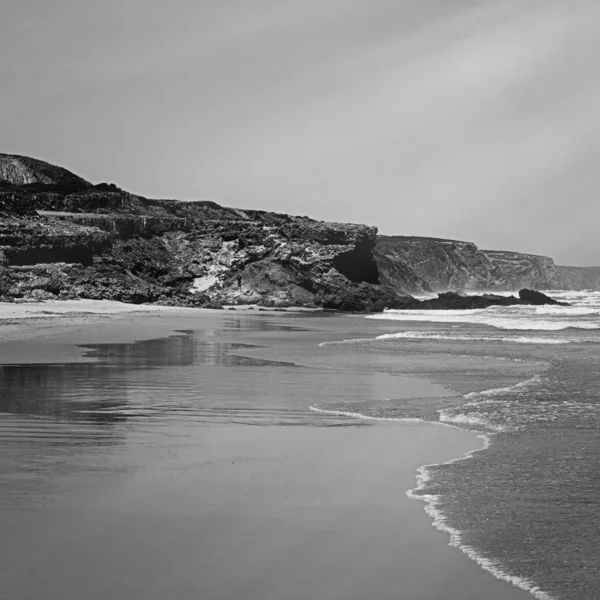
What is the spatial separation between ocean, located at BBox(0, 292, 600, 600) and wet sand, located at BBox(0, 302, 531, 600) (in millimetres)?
51

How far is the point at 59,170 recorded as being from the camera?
10844 centimetres

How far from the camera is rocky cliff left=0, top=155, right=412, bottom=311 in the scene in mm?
53594

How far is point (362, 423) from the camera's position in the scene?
8.44 m

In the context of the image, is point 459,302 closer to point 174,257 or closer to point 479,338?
point 174,257

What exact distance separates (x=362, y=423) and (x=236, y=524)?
4.01m

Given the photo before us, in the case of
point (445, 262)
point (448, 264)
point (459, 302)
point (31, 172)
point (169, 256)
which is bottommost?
point (459, 302)

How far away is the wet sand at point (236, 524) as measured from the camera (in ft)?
12.0

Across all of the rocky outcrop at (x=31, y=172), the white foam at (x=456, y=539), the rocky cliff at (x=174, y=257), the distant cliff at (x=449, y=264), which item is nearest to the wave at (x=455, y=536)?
the white foam at (x=456, y=539)

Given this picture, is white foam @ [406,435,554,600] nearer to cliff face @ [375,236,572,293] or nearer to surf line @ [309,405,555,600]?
surf line @ [309,405,555,600]

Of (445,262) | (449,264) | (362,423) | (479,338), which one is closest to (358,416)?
(362,423)

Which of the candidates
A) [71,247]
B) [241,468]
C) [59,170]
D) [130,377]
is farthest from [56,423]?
[59,170]

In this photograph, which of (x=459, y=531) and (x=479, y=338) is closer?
(x=459, y=531)

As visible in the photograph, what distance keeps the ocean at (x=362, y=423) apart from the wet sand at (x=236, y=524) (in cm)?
5

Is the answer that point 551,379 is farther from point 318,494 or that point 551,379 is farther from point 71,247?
point 71,247
